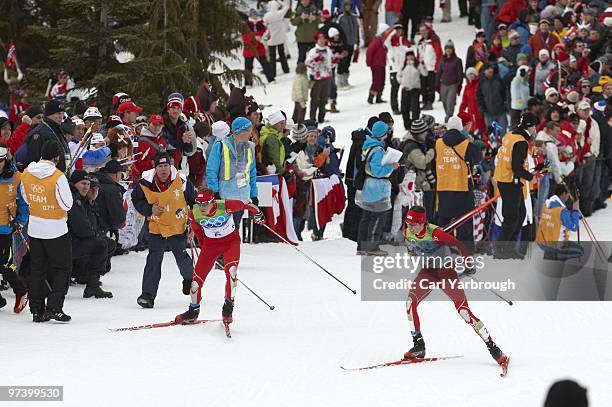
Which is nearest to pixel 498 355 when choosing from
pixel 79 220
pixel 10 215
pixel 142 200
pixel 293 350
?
pixel 293 350

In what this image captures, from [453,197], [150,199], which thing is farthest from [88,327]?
[453,197]

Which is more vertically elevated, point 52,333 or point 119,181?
point 119,181

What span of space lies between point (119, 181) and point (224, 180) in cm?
120

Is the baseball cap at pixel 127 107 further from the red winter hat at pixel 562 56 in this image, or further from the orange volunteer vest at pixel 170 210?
the red winter hat at pixel 562 56

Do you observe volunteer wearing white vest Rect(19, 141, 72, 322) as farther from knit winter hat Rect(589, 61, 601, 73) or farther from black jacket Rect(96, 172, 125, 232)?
knit winter hat Rect(589, 61, 601, 73)

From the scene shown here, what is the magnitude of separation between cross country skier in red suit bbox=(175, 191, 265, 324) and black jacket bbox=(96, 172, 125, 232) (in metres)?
1.87

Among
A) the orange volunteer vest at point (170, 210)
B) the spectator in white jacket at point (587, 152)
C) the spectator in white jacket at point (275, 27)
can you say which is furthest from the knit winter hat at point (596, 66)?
the orange volunteer vest at point (170, 210)

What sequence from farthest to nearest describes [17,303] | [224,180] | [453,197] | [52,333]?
[453,197]
[224,180]
[17,303]
[52,333]

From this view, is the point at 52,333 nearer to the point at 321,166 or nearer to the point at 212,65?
the point at 321,166

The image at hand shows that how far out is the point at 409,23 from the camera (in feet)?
98.9

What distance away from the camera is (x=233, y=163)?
519 inches

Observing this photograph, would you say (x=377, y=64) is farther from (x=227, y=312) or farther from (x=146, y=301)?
(x=227, y=312)

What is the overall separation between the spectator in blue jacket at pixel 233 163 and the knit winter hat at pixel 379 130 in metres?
2.14

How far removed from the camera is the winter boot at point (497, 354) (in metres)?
9.48
